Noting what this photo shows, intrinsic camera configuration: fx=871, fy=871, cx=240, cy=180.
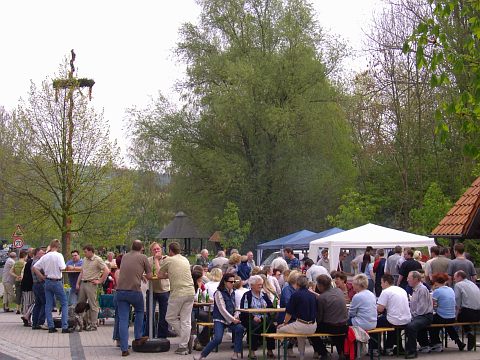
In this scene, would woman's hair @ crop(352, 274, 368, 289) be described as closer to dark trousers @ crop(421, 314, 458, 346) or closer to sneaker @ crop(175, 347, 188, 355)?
dark trousers @ crop(421, 314, 458, 346)

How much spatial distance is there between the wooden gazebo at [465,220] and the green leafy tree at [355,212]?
15030mm

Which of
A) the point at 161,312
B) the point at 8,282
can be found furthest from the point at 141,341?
the point at 8,282

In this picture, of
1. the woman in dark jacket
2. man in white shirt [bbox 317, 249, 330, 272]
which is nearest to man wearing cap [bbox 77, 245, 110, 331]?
the woman in dark jacket

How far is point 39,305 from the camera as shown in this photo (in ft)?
64.3

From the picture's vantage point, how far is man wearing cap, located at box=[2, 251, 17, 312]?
2477 cm

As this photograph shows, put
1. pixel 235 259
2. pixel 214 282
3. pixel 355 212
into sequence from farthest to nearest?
pixel 355 212 < pixel 235 259 < pixel 214 282

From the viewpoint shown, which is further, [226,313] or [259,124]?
[259,124]

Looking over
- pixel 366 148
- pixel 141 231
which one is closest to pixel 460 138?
pixel 366 148

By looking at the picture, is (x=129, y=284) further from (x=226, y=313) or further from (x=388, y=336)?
(x=388, y=336)

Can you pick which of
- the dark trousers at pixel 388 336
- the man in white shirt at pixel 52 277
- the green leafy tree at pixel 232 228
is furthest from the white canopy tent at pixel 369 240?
the green leafy tree at pixel 232 228

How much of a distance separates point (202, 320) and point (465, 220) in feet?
25.7

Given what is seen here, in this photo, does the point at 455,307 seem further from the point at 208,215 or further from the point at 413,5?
the point at 208,215

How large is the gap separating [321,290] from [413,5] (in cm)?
2355

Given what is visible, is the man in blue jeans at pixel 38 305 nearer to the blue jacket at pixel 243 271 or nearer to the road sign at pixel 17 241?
the blue jacket at pixel 243 271
